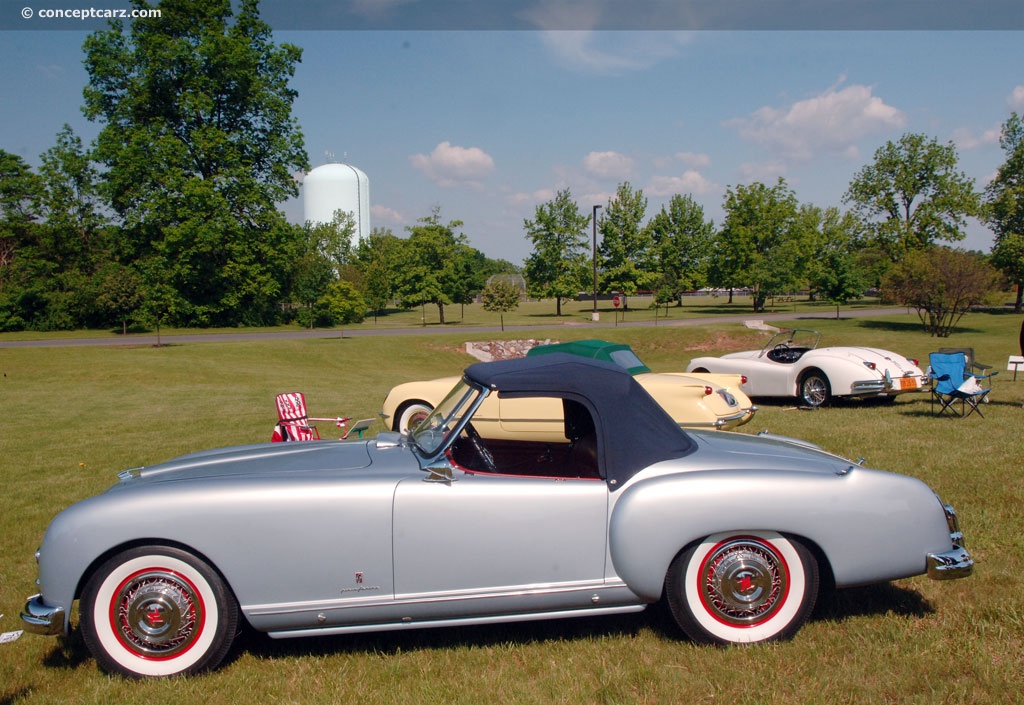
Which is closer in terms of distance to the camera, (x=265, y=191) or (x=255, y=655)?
(x=255, y=655)

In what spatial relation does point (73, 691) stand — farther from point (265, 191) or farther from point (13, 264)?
point (13, 264)

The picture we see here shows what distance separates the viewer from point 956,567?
371 cm

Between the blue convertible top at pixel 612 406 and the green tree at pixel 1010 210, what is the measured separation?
5459cm

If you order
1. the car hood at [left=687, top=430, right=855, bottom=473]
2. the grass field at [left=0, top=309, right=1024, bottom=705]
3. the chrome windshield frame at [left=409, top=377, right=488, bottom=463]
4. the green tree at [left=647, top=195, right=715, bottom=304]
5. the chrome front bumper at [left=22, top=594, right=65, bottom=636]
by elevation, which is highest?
the green tree at [left=647, top=195, right=715, bottom=304]

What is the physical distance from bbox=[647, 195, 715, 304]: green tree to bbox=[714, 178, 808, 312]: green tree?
Result: 3349mm

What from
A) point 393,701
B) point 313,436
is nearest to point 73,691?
point 393,701

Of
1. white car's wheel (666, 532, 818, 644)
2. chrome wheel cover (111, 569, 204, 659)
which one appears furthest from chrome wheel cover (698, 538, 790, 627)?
chrome wheel cover (111, 569, 204, 659)

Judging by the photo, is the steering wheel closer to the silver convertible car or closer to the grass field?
the silver convertible car

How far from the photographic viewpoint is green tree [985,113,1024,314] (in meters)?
48.4

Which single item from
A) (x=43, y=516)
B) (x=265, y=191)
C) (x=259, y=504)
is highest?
(x=265, y=191)

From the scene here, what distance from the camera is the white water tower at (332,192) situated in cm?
8531

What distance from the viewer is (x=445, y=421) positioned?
413 cm

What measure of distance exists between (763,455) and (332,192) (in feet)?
285

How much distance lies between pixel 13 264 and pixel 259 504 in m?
50.0
